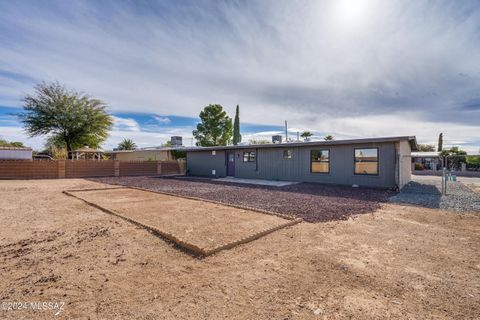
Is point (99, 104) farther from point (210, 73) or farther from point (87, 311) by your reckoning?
point (87, 311)

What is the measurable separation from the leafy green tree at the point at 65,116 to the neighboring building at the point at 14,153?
4814mm

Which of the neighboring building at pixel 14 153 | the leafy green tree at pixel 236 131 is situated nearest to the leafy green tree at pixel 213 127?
the leafy green tree at pixel 236 131

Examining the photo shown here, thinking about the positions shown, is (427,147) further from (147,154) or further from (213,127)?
(147,154)

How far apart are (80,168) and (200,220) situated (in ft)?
55.3

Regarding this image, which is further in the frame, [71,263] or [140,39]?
[140,39]

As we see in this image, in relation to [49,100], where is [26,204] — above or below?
below

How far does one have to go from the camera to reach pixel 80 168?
695 inches

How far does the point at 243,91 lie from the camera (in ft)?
53.1

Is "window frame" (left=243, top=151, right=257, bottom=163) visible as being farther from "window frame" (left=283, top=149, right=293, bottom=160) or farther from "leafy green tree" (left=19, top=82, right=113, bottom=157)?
"leafy green tree" (left=19, top=82, right=113, bottom=157)

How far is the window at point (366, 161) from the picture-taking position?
430 inches

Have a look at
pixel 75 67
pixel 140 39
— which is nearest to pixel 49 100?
pixel 75 67

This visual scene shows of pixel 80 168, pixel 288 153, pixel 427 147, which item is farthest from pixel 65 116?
pixel 427 147

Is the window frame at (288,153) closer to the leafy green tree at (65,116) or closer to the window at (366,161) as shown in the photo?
the window at (366,161)

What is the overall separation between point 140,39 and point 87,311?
9872mm
